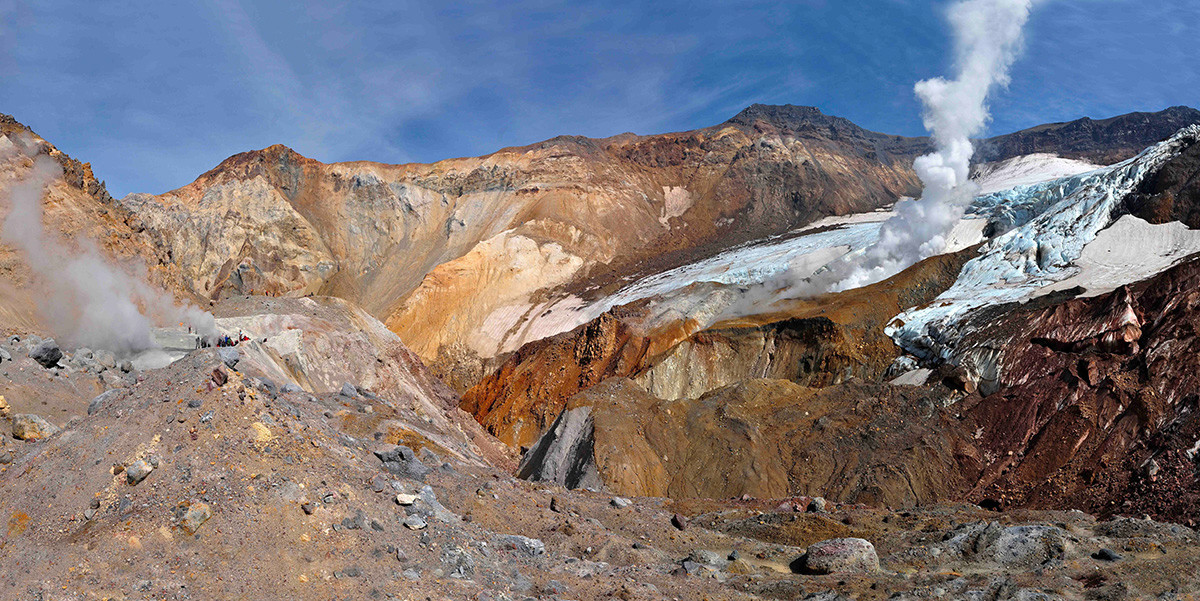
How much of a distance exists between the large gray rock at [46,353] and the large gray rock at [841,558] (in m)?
14.4

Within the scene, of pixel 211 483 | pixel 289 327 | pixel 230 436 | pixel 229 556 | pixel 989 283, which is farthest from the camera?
pixel 989 283

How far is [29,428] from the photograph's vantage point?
439 inches

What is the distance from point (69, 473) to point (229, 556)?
7.75ft

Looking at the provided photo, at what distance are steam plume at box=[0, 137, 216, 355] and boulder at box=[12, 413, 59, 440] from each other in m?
6.63

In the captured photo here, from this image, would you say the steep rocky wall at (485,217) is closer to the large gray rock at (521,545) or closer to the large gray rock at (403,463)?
the large gray rock at (403,463)

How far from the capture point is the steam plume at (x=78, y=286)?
17641 mm

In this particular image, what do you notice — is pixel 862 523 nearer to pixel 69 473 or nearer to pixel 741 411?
pixel 741 411

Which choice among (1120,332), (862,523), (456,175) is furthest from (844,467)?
(456,175)

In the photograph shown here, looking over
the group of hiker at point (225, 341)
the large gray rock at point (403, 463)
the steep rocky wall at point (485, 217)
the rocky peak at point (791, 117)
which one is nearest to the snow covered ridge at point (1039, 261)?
the large gray rock at point (403, 463)

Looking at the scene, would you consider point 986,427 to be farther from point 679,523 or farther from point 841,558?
point 841,558

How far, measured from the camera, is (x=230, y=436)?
9086mm

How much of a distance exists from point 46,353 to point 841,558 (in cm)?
1491

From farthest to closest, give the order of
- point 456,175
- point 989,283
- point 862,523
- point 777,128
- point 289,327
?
point 777,128 → point 456,175 → point 989,283 → point 289,327 → point 862,523

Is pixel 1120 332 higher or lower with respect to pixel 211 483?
higher
